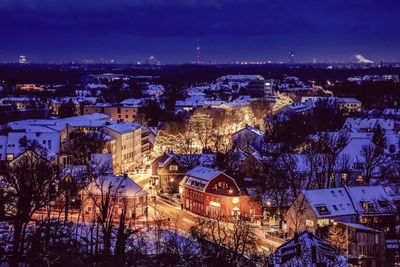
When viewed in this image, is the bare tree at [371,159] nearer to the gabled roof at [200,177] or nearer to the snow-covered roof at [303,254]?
the gabled roof at [200,177]

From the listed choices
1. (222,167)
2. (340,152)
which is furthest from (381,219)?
(222,167)

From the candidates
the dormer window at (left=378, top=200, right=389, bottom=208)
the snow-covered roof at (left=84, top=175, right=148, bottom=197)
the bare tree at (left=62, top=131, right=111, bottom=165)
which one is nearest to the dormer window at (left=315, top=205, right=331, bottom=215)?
the dormer window at (left=378, top=200, right=389, bottom=208)

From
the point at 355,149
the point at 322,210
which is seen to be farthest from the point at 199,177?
the point at 355,149

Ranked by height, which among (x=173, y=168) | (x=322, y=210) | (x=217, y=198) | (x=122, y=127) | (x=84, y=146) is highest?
(x=122, y=127)

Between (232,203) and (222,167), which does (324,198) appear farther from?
(222,167)

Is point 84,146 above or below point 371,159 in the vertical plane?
below

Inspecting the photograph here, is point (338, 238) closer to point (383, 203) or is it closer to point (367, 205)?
point (367, 205)

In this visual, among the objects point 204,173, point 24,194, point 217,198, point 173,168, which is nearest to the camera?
point 24,194
